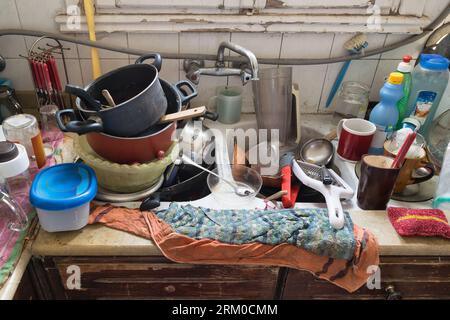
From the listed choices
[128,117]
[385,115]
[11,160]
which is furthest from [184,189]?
[385,115]

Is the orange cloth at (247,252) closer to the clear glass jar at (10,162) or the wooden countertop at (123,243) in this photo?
the wooden countertop at (123,243)

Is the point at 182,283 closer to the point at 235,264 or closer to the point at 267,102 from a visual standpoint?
the point at 235,264

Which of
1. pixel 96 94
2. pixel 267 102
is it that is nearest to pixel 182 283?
pixel 96 94

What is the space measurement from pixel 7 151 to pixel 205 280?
0.54 m

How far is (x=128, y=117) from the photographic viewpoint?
0.80 metres

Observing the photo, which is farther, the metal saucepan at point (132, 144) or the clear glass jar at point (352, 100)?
the clear glass jar at point (352, 100)

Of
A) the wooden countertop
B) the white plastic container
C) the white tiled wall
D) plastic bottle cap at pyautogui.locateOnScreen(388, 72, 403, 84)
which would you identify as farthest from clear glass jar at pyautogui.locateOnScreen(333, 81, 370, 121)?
the white plastic container

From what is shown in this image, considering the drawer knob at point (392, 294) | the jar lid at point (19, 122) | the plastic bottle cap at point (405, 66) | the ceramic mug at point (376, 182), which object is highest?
the plastic bottle cap at point (405, 66)

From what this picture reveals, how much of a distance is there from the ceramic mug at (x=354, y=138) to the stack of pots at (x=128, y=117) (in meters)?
0.48

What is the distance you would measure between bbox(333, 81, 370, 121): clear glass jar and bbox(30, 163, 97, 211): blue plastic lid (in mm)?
895

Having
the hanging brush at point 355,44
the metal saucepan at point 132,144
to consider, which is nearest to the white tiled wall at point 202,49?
the hanging brush at point 355,44

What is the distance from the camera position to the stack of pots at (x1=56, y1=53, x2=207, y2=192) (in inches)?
30.9

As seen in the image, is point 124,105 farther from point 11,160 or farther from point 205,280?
point 205,280

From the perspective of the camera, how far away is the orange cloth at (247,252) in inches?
32.2
